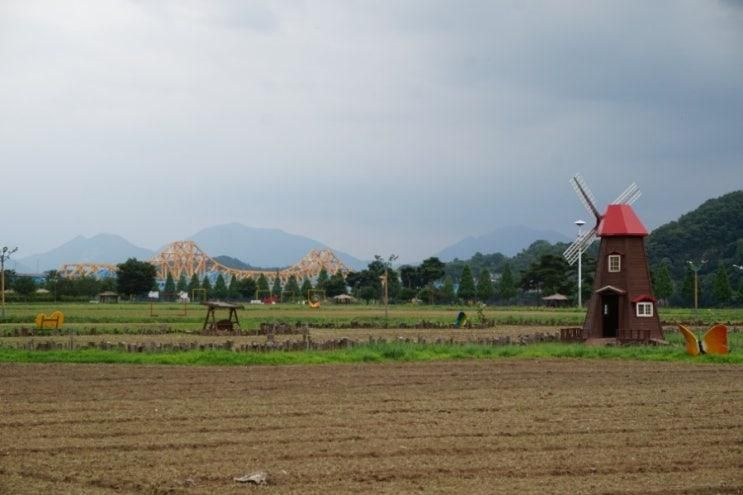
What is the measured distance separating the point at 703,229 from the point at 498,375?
99016mm

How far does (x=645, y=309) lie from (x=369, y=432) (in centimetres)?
2506

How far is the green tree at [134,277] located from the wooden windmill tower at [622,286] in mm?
80454

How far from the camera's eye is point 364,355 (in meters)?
25.7

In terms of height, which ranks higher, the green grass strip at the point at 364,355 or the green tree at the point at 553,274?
the green tree at the point at 553,274

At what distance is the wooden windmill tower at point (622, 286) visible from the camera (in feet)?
118

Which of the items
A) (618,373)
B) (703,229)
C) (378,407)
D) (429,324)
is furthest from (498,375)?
(703,229)

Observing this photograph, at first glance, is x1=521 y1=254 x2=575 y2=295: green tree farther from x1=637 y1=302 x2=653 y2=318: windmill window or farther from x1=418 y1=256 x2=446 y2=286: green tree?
x1=637 y1=302 x2=653 y2=318: windmill window

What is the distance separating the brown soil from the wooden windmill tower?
14784 millimetres

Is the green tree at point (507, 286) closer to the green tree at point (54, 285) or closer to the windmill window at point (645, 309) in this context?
the green tree at point (54, 285)

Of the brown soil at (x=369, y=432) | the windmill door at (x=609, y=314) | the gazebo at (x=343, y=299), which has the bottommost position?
the brown soil at (x=369, y=432)

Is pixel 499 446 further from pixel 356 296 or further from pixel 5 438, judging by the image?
pixel 356 296

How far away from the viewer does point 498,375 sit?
21109 mm

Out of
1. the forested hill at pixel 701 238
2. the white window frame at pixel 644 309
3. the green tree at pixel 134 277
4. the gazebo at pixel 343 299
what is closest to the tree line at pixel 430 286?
the green tree at pixel 134 277

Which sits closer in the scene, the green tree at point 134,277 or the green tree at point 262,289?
the green tree at point 134,277
